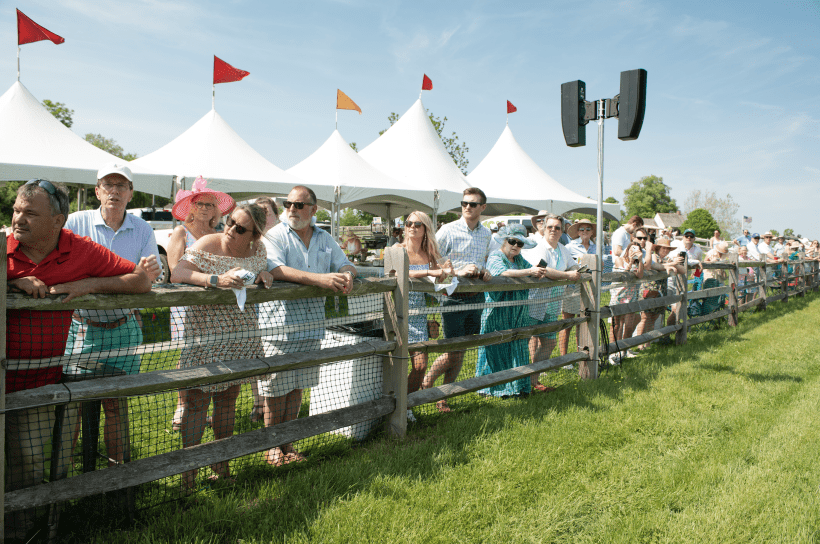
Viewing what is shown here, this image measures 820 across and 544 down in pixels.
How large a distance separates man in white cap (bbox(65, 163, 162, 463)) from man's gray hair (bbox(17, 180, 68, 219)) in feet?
1.29

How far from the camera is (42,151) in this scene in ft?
33.4

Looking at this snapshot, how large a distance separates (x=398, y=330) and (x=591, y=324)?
2950 mm

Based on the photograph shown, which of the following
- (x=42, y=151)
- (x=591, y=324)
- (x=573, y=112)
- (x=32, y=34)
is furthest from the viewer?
(x=32, y=34)

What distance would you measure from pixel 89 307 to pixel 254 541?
1.26m

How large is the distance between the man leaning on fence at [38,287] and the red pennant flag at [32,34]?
12.0 meters

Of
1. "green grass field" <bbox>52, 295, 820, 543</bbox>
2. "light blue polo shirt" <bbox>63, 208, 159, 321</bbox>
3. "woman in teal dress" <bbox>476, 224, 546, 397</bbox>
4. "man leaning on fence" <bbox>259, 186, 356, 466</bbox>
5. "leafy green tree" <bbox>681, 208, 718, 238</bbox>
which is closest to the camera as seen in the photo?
"green grass field" <bbox>52, 295, 820, 543</bbox>

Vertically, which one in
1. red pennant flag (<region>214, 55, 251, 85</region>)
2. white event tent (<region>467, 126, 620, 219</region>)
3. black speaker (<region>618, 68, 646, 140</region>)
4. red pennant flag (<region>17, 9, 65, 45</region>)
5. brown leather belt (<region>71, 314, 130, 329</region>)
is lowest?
brown leather belt (<region>71, 314, 130, 329</region>)

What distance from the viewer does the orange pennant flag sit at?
15383 millimetres

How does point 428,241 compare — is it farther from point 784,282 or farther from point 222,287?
point 784,282

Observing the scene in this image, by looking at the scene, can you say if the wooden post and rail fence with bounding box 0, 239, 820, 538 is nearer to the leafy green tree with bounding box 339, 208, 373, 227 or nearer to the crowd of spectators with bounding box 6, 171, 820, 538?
the crowd of spectators with bounding box 6, 171, 820, 538

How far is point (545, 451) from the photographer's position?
3.54 meters

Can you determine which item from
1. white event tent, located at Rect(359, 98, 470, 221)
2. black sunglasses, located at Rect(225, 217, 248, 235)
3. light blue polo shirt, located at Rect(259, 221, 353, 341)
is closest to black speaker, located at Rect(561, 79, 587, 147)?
light blue polo shirt, located at Rect(259, 221, 353, 341)

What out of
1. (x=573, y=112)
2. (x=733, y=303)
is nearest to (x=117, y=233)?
(x=573, y=112)

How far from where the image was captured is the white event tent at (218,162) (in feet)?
36.5
